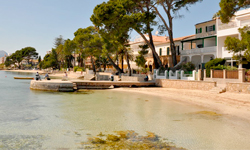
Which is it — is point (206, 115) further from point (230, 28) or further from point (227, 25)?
point (227, 25)

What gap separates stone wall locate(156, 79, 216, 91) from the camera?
23.1 metres

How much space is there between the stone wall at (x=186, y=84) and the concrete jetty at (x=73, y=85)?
82.6 inches

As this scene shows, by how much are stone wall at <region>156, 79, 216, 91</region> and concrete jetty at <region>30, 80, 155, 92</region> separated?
210 cm

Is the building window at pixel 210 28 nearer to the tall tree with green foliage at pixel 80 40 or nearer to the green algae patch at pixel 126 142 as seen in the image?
the green algae patch at pixel 126 142

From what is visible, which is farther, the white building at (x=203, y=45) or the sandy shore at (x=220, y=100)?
the white building at (x=203, y=45)

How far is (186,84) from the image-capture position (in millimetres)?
25844

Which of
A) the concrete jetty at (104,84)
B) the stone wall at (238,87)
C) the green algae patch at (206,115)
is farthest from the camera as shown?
the concrete jetty at (104,84)

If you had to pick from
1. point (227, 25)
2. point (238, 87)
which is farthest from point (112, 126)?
point (227, 25)

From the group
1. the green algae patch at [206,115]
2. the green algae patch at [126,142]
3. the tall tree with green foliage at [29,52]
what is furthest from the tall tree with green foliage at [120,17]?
the tall tree with green foliage at [29,52]

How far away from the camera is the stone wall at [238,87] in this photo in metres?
19.5

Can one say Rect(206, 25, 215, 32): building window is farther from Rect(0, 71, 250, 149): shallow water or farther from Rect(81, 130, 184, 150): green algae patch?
Rect(81, 130, 184, 150): green algae patch

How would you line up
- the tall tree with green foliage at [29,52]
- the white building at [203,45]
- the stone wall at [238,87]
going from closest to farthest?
the stone wall at [238,87], the white building at [203,45], the tall tree with green foliage at [29,52]

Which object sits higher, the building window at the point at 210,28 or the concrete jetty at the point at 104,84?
the building window at the point at 210,28

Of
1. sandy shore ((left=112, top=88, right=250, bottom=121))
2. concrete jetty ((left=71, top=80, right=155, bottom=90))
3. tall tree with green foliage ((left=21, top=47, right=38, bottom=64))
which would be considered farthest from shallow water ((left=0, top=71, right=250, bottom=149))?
tall tree with green foliage ((left=21, top=47, right=38, bottom=64))
